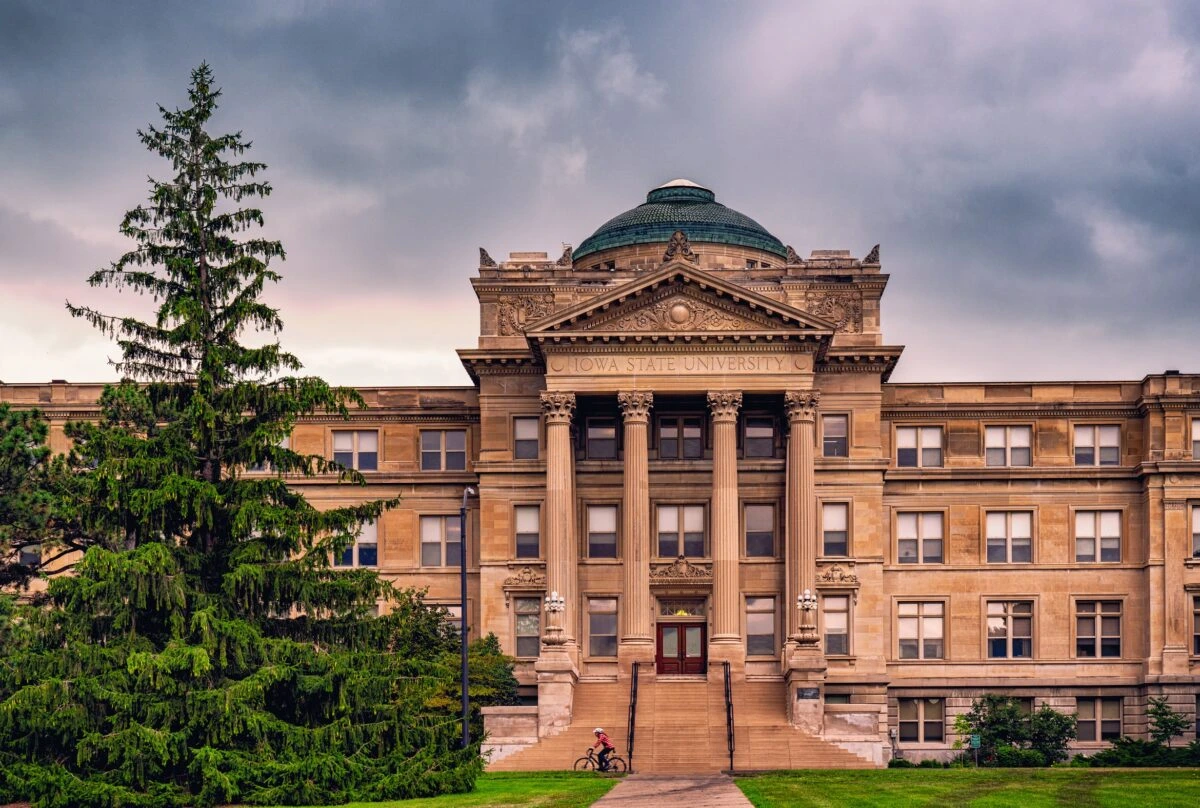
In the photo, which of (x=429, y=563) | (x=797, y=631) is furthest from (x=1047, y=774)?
(x=429, y=563)

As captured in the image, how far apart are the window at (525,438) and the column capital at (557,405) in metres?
3.77

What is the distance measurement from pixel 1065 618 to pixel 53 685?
42506 mm

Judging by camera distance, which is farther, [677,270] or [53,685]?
[677,270]

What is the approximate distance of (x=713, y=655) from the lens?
6550 centimetres

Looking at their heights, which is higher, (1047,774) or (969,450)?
(969,450)

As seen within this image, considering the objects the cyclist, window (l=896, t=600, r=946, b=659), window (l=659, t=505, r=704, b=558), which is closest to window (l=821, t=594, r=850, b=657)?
window (l=896, t=600, r=946, b=659)

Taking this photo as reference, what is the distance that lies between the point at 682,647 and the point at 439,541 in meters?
10.4

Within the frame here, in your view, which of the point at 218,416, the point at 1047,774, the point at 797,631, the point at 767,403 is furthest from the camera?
the point at 767,403

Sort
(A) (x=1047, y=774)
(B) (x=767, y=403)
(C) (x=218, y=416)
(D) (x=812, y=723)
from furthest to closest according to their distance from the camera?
1. (B) (x=767, y=403)
2. (D) (x=812, y=723)
3. (A) (x=1047, y=774)
4. (C) (x=218, y=416)

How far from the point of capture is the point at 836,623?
7031 centimetres

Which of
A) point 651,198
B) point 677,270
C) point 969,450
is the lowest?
point 969,450

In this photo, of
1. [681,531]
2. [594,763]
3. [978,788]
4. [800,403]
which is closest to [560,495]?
[681,531]

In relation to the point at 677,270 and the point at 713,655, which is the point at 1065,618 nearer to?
the point at 713,655

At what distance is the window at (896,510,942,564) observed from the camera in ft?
240
